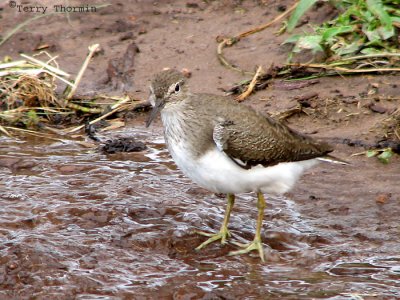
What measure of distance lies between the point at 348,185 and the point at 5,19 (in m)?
6.24

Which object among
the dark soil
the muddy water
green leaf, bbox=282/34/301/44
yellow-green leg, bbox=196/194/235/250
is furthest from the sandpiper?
green leaf, bbox=282/34/301/44

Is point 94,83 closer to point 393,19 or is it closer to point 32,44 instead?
point 32,44

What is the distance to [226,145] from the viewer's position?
238 inches

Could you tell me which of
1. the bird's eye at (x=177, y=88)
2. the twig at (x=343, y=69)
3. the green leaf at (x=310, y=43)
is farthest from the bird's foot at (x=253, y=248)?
the green leaf at (x=310, y=43)

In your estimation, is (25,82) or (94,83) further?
(94,83)

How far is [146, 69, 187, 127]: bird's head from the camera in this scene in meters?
6.22

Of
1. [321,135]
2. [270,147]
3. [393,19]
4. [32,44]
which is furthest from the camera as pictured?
[32,44]

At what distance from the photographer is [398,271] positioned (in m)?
5.89

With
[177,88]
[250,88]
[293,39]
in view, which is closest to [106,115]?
[250,88]

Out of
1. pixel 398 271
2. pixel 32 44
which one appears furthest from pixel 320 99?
pixel 32 44

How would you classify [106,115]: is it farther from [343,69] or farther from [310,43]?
[343,69]

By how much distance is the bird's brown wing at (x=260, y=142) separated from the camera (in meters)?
6.09

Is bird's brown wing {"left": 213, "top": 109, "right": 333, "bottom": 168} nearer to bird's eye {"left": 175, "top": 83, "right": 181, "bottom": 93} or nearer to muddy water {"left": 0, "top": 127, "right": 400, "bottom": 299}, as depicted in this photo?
bird's eye {"left": 175, "top": 83, "right": 181, "bottom": 93}

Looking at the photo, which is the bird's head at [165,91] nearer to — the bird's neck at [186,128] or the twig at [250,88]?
the bird's neck at [186,128]
